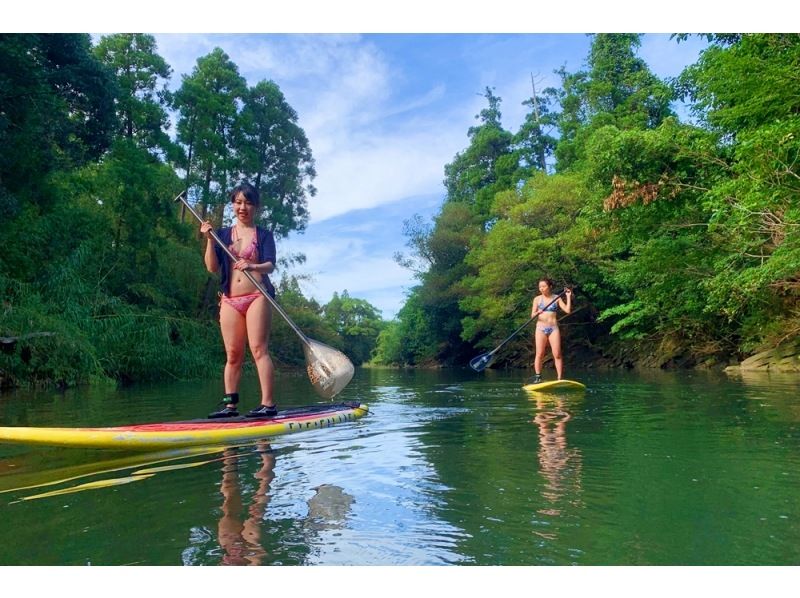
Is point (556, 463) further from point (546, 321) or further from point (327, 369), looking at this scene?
point (546, 321)

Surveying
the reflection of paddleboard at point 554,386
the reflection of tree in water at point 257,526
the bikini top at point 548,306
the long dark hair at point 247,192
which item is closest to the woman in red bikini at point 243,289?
the long dark hair at point 247,192

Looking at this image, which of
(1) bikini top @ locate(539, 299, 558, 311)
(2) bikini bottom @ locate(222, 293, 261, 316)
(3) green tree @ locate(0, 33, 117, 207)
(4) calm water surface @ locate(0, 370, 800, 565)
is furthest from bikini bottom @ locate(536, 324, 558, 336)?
(3) green tree @ locate(0, 33, 117, 207)

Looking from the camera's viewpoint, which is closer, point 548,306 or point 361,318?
point 548,306

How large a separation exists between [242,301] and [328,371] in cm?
93

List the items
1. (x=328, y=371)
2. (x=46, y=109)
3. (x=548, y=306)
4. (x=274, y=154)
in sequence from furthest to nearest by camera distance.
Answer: (x=274, y=154) → (x=46, y=109) → (x=548, y=306) → (x=328, y=371)

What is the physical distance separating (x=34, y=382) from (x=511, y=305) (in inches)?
733

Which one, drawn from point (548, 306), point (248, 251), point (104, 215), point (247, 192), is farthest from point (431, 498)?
point (104, 215)

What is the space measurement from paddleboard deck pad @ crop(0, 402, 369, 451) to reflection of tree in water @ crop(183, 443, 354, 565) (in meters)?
0.89

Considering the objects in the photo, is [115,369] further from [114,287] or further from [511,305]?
[511,305]

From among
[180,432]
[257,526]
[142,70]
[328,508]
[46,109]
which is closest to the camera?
[257,526]

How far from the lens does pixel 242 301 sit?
179 inches

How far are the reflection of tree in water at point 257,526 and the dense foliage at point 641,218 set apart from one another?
852 cm

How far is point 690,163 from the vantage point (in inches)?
532

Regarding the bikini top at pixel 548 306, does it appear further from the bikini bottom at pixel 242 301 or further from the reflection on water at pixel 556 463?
the bikini bottom at pixel 242 301
